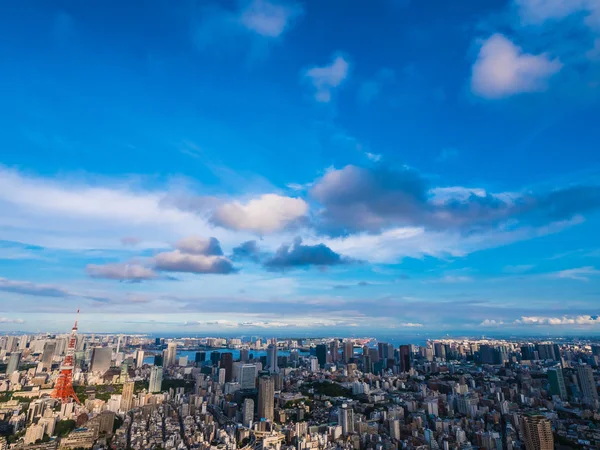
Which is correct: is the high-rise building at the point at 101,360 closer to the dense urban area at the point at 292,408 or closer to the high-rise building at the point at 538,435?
the dense urban area at the point at 292,408

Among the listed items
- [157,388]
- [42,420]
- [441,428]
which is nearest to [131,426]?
A: [42,420]

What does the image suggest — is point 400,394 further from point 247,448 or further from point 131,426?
point 131,426

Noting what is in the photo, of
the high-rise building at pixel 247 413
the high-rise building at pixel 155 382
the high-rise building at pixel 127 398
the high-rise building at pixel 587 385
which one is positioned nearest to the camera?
the high-rise building at pixel 247 413

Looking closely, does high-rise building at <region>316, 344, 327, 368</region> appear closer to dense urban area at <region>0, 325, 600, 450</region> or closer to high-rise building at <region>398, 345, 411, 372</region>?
dense urban area at <region>0, 325, 600, 450</region>

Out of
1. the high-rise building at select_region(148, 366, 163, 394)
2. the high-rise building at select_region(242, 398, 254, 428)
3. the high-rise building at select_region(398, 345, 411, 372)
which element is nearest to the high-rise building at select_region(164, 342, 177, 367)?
the high-rise building at select_region(148, 366, 163, 394)

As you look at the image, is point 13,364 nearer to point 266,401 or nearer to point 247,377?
point 247,377

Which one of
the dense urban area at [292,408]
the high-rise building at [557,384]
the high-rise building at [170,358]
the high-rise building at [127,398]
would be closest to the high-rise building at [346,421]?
the dense urban area at [292,408]

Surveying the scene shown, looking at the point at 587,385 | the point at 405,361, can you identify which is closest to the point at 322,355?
the point at 405,361
